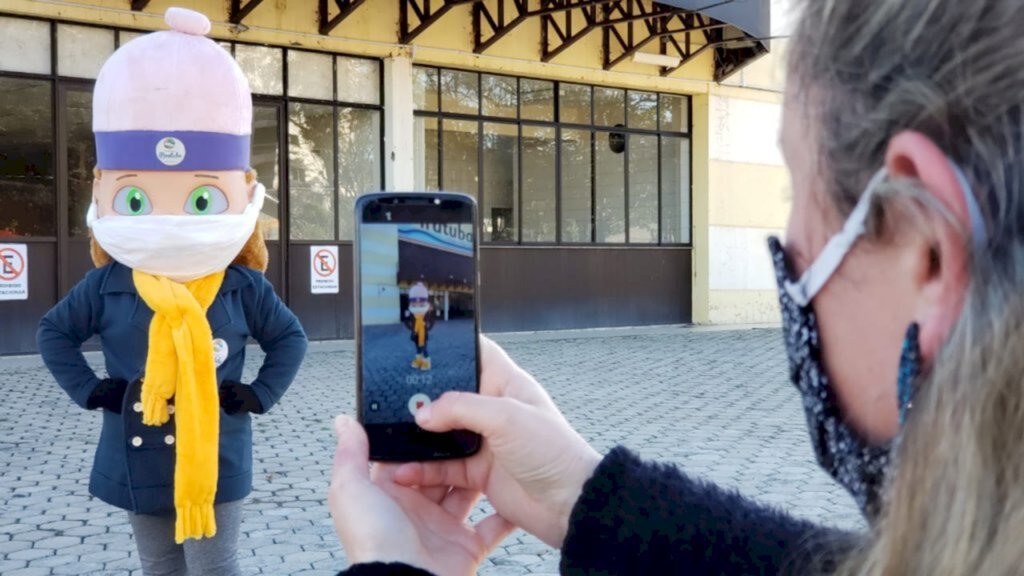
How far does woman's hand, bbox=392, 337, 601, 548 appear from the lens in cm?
183

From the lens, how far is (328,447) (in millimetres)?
8062

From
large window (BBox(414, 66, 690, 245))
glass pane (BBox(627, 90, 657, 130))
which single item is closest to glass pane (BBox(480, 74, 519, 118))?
large window (BBox(414, 66, 690, 245))

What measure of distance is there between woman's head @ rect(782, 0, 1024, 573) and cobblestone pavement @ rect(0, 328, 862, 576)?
91 centimetres

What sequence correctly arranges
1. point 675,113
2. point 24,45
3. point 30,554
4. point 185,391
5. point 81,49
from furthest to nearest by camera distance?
point 675,113, point 81,49, point 24,45, point 30,554, point 185,391

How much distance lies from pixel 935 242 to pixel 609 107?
1853 centimetres

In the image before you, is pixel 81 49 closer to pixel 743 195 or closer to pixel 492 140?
pixel 492 140

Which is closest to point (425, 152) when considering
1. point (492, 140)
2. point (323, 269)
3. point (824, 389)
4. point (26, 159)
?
point (492, 140)

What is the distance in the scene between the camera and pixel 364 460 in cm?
189

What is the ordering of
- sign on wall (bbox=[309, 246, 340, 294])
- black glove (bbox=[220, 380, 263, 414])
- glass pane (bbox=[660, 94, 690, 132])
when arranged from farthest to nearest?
glass pane (bbox=[660, 94, 690, 132])
sign on wall (bbox=[309, 246, 340, 294])
black glove (bbox=[220, 380, 263, 414])

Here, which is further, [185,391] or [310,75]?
[310,75]

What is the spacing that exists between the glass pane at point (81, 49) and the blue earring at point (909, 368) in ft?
46.4

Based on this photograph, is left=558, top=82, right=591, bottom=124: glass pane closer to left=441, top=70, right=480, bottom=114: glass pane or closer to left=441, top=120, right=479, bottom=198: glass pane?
left=441, top=70, right=480, bottom=114: glass pane

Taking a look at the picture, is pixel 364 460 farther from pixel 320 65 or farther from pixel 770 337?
pixel 770 337

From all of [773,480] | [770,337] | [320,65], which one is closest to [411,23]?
[320,65]
